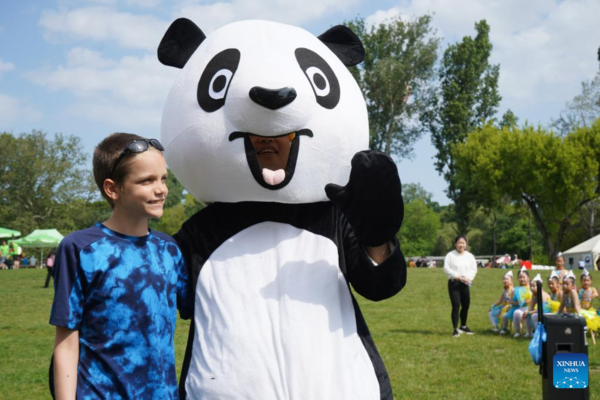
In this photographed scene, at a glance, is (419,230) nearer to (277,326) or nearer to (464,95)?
(464,95)

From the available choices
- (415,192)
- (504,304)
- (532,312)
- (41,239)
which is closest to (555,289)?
(532,312)

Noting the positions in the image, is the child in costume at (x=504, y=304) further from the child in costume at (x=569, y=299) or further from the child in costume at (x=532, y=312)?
the child in costume at (x=569, y=299)

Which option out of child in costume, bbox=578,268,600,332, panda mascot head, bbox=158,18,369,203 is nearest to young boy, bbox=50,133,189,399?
panda mascot head, bbox=158,18,369,203

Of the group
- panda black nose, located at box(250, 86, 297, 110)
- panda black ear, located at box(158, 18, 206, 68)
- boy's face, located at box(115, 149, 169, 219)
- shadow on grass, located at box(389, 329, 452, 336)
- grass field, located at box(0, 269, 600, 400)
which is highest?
panda black ear, located at box(158, 18, 206, 68)

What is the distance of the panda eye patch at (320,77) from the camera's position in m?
3.11

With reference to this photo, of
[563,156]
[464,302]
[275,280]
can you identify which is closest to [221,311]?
[275,280]

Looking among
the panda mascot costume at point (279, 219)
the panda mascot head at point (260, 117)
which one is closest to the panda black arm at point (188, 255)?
the panda mascot costume at point (279, 219)

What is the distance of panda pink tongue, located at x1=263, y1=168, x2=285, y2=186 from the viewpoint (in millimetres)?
2994

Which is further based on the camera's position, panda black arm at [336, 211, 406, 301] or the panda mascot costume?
panda black arm at [336, 211, 406, 301]

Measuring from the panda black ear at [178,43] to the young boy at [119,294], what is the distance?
984 millimetres

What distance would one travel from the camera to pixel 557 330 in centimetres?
590

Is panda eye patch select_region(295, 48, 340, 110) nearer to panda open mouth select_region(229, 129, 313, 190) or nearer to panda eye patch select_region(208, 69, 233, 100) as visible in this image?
panda open mouth select_region(229, 129, 313, 190)

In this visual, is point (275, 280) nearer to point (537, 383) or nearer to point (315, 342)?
point (315, 342)

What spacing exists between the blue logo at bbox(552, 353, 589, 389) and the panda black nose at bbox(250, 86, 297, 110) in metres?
4.26
